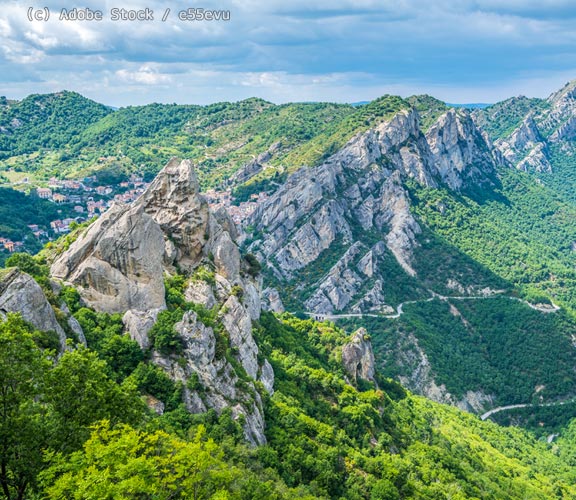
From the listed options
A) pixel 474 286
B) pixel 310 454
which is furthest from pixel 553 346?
pixel 310 454

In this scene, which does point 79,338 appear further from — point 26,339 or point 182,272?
point 182,272

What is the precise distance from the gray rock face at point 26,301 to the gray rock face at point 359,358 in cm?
4690

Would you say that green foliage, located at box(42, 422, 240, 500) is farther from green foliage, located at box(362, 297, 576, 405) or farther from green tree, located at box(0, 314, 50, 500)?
green foliage, located at box(362, 297, 576, 405)

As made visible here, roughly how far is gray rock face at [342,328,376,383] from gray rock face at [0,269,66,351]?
154 ft

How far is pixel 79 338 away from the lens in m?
37.1

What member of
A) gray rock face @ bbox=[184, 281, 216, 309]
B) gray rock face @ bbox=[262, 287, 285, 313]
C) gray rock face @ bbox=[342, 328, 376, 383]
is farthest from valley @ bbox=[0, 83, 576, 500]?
gray rock face @ bbox=[262, 287, 285, 313]

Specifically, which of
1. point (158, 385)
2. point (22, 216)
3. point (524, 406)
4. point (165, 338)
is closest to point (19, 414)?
point (158, 385)

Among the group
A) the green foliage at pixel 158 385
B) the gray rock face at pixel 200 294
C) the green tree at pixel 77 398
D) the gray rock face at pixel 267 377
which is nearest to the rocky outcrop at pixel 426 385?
the gray rock face at pixel 267 377

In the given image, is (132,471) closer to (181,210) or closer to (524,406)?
(181,210)

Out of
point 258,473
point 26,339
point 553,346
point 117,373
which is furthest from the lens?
point 553,346

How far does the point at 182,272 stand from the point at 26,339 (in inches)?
1335

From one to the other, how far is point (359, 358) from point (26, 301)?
5213cm

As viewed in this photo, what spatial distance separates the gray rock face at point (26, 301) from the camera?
103ft

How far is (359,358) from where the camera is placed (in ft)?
251
